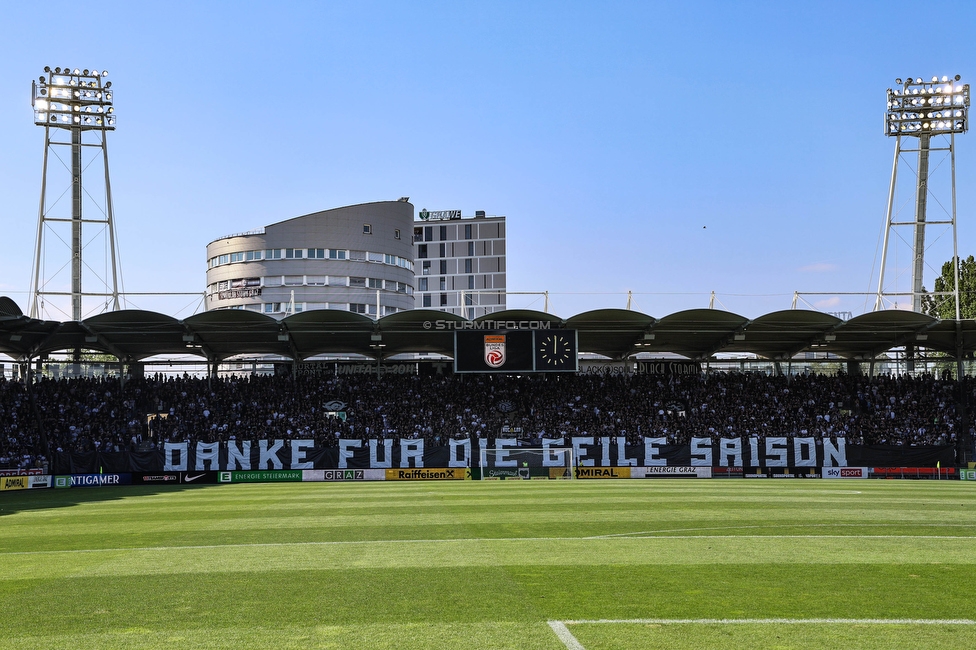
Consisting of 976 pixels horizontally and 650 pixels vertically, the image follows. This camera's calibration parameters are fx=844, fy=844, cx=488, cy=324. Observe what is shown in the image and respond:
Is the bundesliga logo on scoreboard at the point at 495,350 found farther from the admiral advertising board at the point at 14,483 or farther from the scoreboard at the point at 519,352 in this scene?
the admiral advertising board at the point at 14,483

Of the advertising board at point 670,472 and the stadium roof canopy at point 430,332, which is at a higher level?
the stadium roof canopy at point 430,332

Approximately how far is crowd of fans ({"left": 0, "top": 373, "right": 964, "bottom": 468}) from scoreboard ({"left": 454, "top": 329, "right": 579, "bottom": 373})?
3349 millimetres

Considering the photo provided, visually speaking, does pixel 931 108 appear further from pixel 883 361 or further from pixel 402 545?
pixel 402 545

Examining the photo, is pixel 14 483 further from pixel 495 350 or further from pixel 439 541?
pixel 439 541

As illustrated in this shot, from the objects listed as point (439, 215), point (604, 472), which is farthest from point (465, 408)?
point (439, 215)

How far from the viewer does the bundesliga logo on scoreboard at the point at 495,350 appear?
4669cm

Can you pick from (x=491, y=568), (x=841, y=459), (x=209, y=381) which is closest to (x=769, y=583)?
(x=491, y=568)

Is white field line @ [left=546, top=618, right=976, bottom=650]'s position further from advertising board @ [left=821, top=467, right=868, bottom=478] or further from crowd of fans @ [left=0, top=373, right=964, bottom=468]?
advertising board @ [left=821, top=467, right=868, bottom=478]

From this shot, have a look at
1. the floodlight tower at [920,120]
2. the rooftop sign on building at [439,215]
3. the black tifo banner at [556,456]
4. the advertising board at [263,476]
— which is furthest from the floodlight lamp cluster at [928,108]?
the rooftop sign on building at [439,215]

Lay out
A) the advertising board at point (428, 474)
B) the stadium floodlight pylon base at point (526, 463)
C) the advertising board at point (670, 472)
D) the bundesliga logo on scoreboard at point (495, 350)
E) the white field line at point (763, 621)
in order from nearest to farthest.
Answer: the white field line at point (763, 621) → the stadium floodlight pylon base at point (526, 463) → the advertising board at point (428, 474) → the advertising board at point (670, 472) → the bundesliga logo on scoreboard at point (495, 350)

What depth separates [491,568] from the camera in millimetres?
13125

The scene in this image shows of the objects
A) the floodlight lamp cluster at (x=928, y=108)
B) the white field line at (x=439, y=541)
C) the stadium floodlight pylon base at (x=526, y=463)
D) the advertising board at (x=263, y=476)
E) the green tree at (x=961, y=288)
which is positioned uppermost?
the floodlight lamp cluster at (x=928, y=108)

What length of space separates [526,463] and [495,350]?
810 cm

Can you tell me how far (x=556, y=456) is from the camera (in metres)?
42.2
